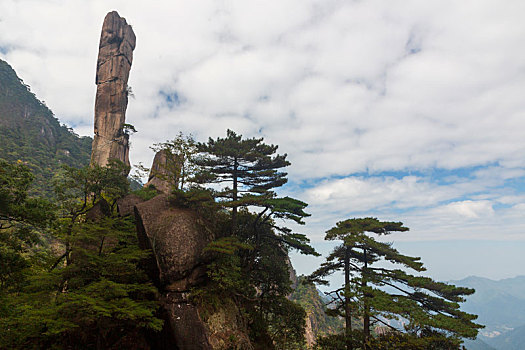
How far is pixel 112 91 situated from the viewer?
33.8 meters

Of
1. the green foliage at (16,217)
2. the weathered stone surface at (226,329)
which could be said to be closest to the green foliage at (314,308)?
the weathered stone surface at (226,329)

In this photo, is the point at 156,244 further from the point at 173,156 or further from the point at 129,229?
the point at 173,156

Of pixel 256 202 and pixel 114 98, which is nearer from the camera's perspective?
pixel 256 202

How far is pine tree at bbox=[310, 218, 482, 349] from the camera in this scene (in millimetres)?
10812

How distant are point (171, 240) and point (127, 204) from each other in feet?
23.8

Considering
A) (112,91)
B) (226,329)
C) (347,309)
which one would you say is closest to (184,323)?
(226,329)

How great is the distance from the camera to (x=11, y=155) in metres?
44.2

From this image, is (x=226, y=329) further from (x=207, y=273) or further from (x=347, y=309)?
(x=347, y=309)

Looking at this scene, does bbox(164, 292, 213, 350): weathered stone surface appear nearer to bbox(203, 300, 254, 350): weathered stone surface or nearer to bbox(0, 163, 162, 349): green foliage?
bbox(203, 300, 254, 350): weathered stone surface

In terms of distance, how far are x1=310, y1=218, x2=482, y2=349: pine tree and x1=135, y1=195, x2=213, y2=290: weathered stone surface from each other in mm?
7889

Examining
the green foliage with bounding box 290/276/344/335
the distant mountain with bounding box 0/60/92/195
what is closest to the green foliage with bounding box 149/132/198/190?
the distant mountain with bounding box 0/60/92/195

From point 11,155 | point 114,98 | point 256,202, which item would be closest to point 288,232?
point 256,202

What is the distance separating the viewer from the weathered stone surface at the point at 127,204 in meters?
17.8

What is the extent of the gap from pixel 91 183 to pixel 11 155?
4180 cm
